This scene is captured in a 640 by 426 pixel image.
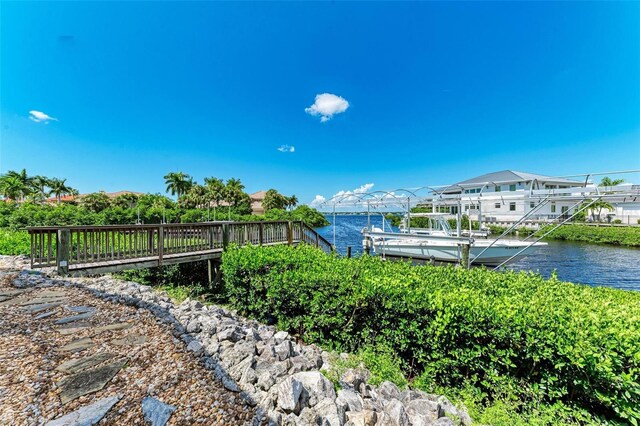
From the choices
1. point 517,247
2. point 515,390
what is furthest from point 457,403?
point 517,247

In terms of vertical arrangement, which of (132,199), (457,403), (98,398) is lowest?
(457,403)

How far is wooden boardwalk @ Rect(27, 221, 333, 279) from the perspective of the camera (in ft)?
18.3

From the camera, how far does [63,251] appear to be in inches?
217

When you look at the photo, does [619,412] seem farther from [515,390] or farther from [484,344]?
[484,344]

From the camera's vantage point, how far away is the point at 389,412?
2.13 m

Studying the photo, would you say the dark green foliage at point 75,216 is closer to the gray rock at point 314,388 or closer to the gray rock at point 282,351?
the gray rock at point 282,351

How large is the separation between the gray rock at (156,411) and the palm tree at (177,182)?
192 ft

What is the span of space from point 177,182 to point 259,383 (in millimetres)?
58737

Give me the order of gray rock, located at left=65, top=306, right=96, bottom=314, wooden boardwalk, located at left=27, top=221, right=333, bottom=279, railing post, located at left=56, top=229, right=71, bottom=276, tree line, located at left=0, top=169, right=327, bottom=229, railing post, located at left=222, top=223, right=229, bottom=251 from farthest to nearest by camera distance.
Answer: tree line, located at left=0, top=169, right=327, bottom=229 → railing post, located at left=222, top=223, right=229, bottom=251 → wooden boardwalk, located at left=27, top=221, right=333, bottom=279 → railing post, located at left=56, top=229, right=71, bottom=276 → gray rock, located at left=65, top=306, right=96, bottom=314

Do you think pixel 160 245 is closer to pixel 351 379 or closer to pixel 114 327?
pixel 114 327

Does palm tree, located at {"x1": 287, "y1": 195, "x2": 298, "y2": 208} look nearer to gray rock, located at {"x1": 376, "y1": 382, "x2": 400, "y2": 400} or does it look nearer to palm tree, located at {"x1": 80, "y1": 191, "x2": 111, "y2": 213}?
palm tree, located at {"x1": 80, "y1": 191, "x2": 111, "y2": 213}

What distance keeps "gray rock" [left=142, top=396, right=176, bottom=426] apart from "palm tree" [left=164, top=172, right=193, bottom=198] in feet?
192

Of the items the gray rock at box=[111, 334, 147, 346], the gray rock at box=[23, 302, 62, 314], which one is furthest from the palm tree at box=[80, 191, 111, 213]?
the gray rock at box=[111, 334, 147, 346]

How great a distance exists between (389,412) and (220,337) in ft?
6.53
